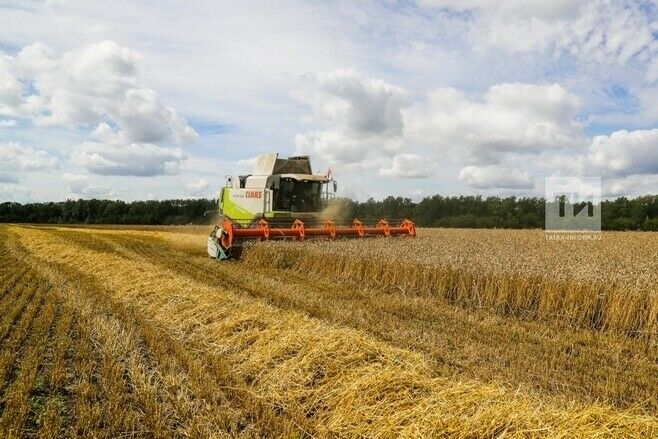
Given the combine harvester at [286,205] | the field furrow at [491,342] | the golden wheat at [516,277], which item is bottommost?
the field furrow at [491,342]

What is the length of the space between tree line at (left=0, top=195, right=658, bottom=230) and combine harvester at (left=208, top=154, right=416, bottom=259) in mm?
965

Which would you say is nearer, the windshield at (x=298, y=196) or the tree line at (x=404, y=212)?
the windshield at (x=298, y=196)

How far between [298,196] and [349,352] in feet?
40.5

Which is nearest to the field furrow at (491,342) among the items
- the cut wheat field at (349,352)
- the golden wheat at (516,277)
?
the cut wheat field at (349,352)

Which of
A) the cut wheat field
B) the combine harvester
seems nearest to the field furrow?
the cut wheat field

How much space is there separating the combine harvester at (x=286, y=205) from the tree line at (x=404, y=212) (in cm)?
96

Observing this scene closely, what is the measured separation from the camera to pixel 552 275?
7.98 metres

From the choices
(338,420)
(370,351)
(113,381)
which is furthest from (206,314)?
(338,420)

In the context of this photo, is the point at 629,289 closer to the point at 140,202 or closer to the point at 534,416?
the point at 534,416

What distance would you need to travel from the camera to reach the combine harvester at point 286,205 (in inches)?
599

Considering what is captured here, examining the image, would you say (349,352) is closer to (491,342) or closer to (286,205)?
(491,342)

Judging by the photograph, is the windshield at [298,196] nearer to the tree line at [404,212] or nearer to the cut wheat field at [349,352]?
the tree line at [404,212]

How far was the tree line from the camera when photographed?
1499 inches

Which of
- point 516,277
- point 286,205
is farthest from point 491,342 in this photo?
point 286,205
